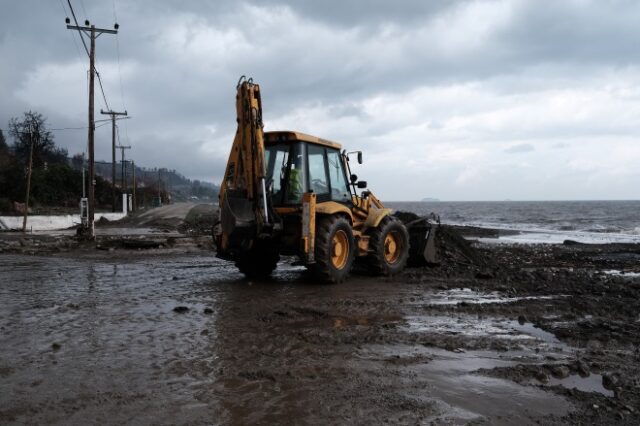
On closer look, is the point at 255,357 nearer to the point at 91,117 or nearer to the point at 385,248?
the point at 385,248

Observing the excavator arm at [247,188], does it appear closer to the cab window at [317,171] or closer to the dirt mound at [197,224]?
the cab window at [317,171]

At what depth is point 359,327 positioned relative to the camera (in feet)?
22.2

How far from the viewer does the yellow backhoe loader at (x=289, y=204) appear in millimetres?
9539

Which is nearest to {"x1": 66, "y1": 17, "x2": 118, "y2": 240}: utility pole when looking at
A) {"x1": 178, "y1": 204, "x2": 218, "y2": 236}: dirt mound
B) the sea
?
{"x1": 178, "y1": 204, "x2": 218, "y2": 236}: dirt mound

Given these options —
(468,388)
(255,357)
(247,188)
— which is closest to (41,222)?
(247,188)

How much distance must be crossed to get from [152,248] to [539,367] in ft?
48.3

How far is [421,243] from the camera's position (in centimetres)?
1288

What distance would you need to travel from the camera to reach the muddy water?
4055 mm

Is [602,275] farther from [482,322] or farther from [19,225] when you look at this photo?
[19,225]

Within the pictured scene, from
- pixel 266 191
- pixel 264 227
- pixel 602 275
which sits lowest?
pixel 602 275

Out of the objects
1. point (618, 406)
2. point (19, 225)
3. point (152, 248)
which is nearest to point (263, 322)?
point (618, 406)

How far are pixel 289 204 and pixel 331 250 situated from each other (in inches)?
46.4

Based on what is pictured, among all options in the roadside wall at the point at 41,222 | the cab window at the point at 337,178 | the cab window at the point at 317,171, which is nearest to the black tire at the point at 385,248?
the cab window at the point at 337,178

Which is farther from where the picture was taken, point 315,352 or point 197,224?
point 197,224
